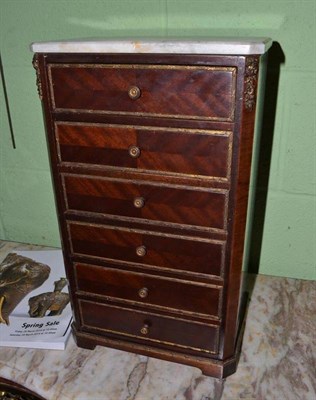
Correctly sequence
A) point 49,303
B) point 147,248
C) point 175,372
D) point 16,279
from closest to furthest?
1. point 147,248
2. point 175,372
3. point 49,303
4. point 16,279

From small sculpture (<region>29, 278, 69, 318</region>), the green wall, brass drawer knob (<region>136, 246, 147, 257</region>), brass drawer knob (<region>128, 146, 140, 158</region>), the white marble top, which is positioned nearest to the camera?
the white marble top

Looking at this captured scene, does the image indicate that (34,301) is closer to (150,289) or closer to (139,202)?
(150,289)

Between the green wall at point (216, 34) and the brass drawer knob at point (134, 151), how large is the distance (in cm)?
50

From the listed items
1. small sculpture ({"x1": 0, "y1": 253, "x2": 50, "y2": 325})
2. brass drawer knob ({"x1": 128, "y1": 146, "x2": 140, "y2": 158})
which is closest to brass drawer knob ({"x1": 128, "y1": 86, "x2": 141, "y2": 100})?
brass drawer knob ({"x1": 128, "y1": 146, "x2": 140, "y2": 158})

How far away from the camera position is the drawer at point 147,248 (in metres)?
0.96

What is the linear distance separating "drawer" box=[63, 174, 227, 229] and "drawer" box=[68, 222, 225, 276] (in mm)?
49

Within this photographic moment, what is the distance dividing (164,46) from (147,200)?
1.13 ft

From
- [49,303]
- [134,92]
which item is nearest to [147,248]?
[134,92]

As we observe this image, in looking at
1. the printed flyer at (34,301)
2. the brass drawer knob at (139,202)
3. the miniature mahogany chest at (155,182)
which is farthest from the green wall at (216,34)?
the brass drawer knob at (139,202)

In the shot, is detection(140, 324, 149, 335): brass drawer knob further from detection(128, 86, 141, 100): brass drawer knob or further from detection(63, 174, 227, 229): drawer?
detection(128, 86, 141, 100): brass drawer knob

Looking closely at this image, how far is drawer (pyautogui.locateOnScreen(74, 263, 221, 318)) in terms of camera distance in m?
1.01

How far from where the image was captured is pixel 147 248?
3.29 ft

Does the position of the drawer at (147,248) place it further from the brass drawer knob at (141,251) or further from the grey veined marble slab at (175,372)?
the grey veined marble slab at (175,372)

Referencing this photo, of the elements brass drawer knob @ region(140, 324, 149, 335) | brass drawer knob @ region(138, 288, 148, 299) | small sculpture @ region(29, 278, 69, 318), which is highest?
brass drawer knob @ region(138, 288, 148, 299)
